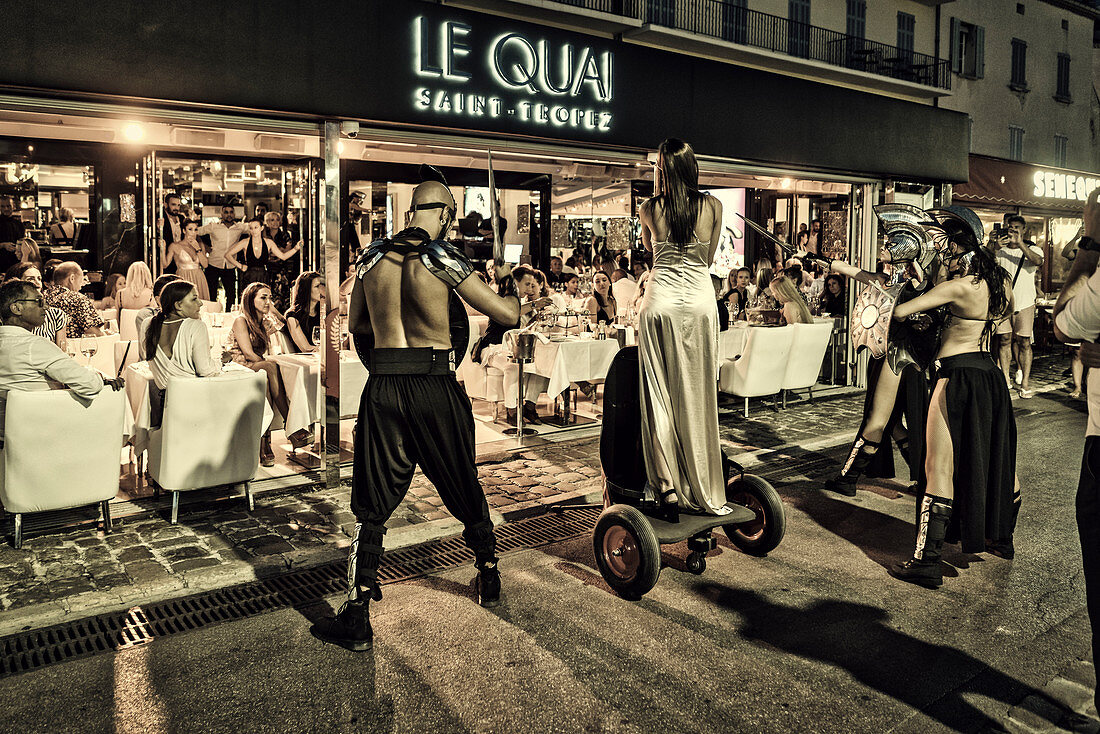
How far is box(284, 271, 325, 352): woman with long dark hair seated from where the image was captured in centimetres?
833

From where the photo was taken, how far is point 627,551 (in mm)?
4617

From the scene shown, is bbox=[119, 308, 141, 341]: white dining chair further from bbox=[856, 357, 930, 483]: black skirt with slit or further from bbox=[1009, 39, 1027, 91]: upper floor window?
bbox=[1009, 39, 1027, 91]: upper floor window

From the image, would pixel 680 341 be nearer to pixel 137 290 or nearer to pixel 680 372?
pixel 680 372

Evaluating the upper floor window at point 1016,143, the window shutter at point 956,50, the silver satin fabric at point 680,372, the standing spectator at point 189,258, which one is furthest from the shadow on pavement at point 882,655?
the upper floor window at point 1016,143

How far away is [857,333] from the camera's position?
6.48 meters

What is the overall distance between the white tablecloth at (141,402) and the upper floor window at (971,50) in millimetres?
28539

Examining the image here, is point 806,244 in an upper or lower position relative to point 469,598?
upper

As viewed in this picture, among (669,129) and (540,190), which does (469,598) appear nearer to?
(669,129)

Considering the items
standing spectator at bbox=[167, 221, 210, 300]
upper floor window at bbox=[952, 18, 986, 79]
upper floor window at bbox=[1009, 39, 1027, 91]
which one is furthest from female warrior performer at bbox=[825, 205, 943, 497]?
upper floor window at bbox=[1009, 39, 1027, 91]

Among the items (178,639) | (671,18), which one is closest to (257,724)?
(178,639)

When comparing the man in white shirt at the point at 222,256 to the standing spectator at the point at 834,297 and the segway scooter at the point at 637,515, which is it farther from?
the segway scooter at the point at 637,515

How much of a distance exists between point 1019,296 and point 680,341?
30.7 feet

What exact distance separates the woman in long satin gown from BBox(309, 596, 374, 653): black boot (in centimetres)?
175

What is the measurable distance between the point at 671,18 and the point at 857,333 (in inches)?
686
